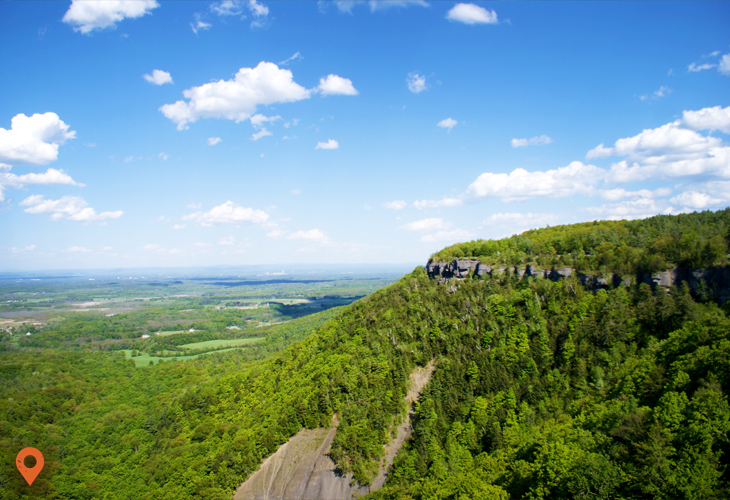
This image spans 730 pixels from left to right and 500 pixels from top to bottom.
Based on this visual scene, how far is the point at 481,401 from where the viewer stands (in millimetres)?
53031

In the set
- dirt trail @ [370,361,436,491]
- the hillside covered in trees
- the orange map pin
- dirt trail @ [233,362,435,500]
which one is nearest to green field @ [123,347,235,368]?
the orange map pin

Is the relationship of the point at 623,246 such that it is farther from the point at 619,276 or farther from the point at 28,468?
the point at 28,468

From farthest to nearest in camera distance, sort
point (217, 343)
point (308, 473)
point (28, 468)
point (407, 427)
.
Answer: point (217, 343), point (28, 468), point (407, 427), point (308, 473)

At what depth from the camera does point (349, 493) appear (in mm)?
48375

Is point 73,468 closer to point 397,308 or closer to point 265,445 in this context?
point 265,445

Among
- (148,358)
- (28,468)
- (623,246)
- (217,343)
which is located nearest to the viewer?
(28,468)

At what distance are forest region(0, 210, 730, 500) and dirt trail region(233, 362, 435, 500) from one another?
5.46ft

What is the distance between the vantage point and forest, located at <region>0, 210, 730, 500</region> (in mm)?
31875

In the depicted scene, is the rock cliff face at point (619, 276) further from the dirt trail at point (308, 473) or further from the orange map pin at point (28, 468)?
the orange map pin at point (28, 468)

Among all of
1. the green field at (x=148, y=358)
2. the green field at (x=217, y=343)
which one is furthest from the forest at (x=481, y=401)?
the green field at (x=217, y=343)

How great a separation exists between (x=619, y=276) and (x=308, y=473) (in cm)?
5887

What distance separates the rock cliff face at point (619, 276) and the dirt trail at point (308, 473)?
117ft

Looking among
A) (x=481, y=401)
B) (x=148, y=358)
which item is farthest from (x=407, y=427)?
(x=148, y=358)

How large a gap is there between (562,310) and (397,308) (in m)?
33.0
